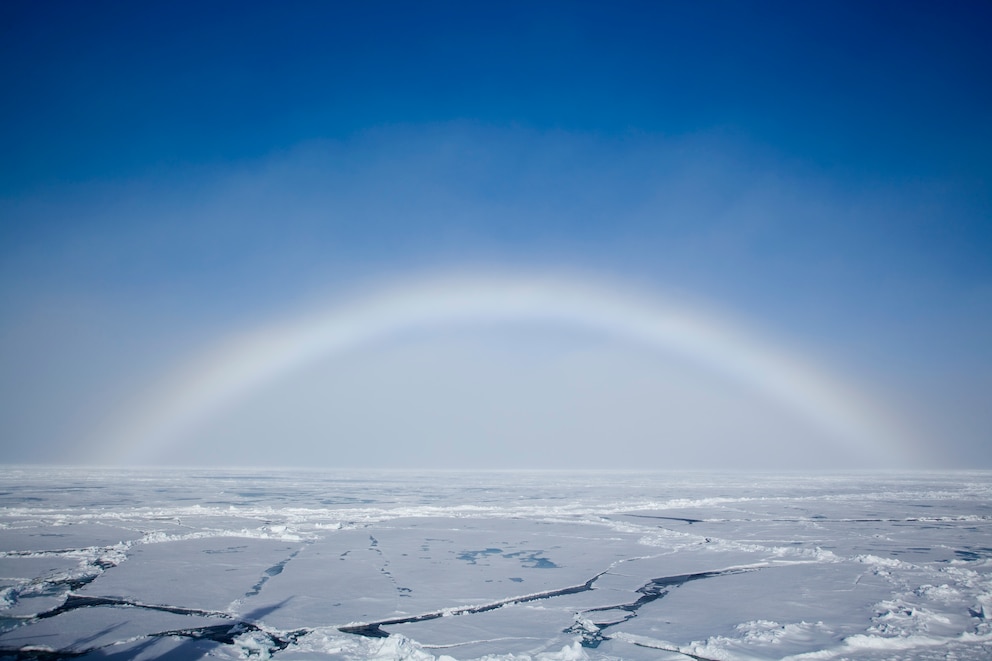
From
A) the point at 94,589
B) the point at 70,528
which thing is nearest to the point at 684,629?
the point at 94,589

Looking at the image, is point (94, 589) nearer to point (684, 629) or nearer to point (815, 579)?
point (684, 629)

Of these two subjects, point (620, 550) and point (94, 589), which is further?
point (620, 550)

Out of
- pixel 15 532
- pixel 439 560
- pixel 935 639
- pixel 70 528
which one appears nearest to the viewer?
pixel 935 639

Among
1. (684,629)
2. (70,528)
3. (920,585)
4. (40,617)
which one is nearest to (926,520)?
(920,585)

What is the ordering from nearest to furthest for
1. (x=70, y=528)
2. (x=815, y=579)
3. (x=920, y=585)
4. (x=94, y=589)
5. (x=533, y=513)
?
(x=94, y=589) < (x=920, y=585) < (x=815, y=579) < (x=70, y=528) < (x=533, y=513)

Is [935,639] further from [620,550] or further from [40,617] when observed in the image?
[40,617]

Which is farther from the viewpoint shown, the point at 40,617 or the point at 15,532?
the point at 15,532
